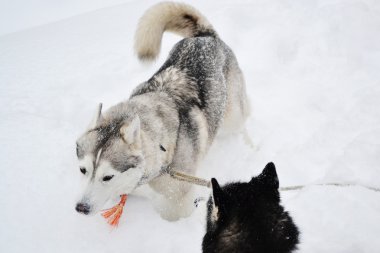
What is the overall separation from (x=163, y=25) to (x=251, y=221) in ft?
9.12

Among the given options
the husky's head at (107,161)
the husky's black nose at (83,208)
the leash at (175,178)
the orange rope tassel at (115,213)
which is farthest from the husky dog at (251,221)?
the orange rope tassel at (115,213)

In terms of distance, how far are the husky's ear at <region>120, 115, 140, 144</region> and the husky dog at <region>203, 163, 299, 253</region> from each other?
2.89ft

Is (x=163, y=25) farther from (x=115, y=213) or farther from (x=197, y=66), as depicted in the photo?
(x=115, y=213)

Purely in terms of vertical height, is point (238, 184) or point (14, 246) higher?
point (238, 184)

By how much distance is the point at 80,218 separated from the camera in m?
3.38

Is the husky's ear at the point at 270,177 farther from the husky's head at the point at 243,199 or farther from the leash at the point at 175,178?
the leash at the point at 175,178

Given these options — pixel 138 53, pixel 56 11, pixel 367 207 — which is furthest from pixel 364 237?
pixel 56 11

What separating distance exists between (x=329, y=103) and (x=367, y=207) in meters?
2.02

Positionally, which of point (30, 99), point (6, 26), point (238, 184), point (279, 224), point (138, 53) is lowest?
point (279, 224)

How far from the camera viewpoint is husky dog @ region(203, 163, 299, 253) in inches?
80.1

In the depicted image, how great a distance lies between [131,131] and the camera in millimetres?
2646

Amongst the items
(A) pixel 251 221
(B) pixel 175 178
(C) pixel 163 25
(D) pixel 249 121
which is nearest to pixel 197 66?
(C) pixel 163 25

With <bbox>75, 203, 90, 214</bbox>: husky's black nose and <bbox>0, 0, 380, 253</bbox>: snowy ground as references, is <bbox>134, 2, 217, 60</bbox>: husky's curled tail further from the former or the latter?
<bbox>75, 203, 90, 214</bbox>: husky's black nose

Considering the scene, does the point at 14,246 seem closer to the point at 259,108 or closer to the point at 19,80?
the point at 19,80
